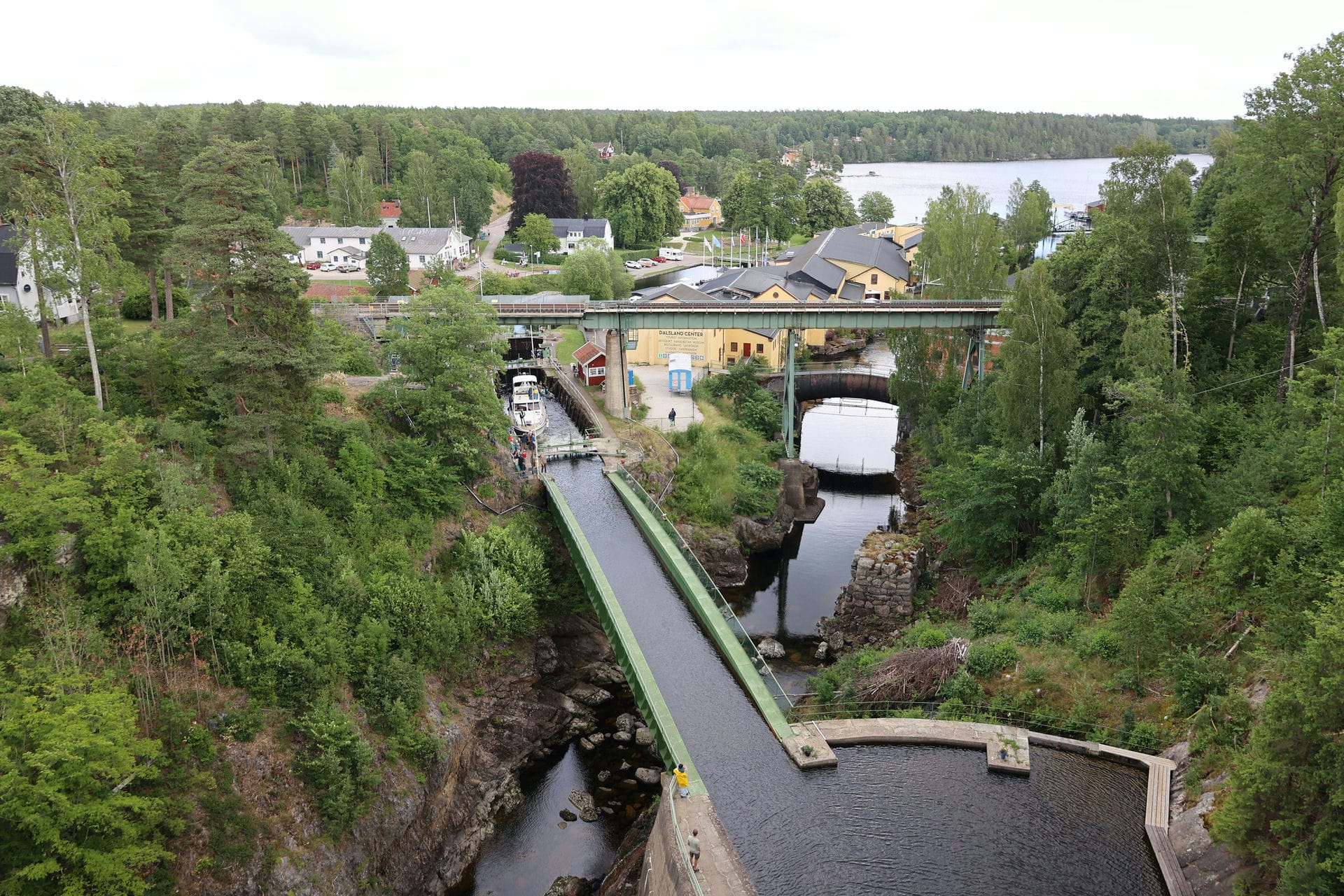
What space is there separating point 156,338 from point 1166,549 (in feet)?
105

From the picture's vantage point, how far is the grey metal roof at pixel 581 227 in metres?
94.4

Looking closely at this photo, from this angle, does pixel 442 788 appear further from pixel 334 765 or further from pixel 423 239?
pixel 423 239

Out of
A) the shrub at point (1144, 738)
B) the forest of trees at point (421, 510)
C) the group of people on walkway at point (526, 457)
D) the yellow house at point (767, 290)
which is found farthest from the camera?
the yellow house at point (767, 290)

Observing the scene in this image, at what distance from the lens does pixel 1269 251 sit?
3144cm

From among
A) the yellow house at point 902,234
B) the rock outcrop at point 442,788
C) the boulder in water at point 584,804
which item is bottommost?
the boulder in water at point 584,804

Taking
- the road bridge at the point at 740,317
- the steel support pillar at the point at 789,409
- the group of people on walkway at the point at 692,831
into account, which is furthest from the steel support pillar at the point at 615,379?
the group of people on walkway at the point at 692,831

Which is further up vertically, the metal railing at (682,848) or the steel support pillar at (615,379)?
the steel support pillar at (615,379)

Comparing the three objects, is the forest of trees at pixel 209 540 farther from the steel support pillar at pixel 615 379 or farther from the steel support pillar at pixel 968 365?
the steel support pillar at pixel 968 365

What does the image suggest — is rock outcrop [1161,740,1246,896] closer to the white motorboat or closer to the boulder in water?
the boulder in water

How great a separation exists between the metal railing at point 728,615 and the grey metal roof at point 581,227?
66.0 meters

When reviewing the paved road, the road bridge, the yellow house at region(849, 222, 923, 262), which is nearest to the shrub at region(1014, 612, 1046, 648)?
the road bridge

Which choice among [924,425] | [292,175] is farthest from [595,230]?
[924,425]

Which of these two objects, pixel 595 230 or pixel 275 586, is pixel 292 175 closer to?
pixel 595 230

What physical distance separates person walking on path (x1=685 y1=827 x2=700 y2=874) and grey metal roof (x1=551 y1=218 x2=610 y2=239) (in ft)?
273
